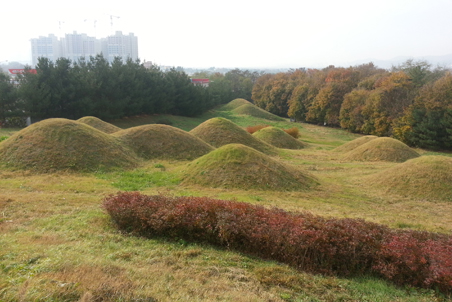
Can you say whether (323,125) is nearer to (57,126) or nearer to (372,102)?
(372,102)

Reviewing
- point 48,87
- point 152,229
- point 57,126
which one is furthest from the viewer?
point 48,87

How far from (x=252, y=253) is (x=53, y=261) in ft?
10.9

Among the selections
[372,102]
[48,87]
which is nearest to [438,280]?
[48,87]

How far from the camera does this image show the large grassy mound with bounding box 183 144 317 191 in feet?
45.3

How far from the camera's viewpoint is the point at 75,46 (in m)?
126

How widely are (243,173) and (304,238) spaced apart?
→ 8.31 meters

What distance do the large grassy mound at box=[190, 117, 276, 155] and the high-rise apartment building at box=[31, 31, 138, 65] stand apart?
4121 inches

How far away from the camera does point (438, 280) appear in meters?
5.13

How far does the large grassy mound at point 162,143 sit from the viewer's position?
19.0 metres

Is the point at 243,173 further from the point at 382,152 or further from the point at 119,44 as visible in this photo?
the point at 119,44

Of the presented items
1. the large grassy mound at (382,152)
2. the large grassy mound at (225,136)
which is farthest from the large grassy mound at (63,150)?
the large grassy mound at (382,152)

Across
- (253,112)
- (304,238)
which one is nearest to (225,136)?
(304,238)

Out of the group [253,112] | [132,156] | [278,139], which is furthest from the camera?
[253,112]

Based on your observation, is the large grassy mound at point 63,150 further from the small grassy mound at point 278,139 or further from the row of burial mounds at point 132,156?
the small grassy mound at point 278,139
